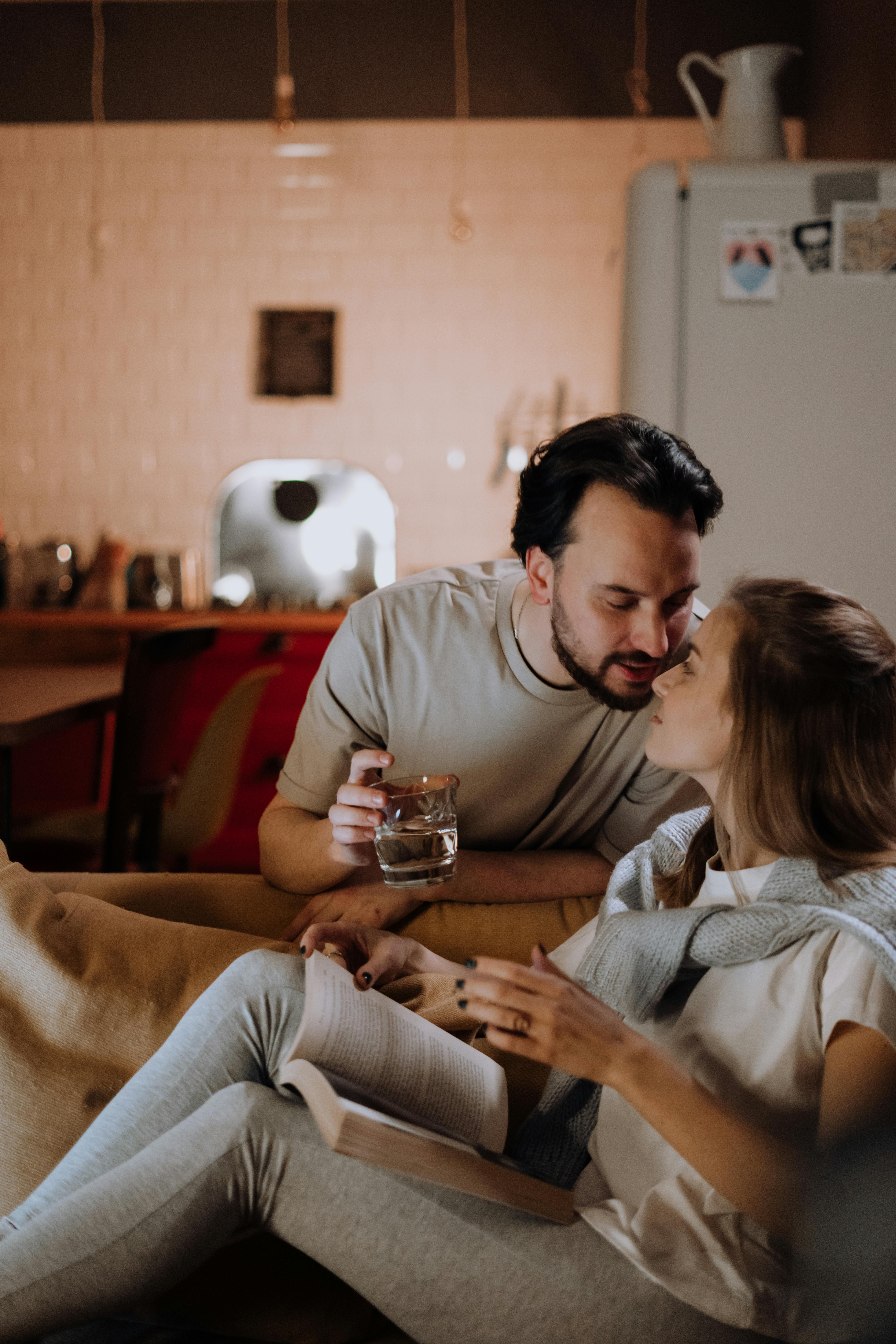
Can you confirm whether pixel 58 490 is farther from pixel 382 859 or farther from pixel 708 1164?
pixel 708 1164

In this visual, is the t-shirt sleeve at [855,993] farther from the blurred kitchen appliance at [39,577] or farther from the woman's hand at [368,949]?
the blurred kitchen appliance at [39,577]

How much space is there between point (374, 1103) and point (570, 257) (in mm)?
3781

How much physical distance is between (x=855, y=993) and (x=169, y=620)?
10.00 ft

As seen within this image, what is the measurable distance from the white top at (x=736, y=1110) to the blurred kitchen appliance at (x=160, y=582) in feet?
10.2

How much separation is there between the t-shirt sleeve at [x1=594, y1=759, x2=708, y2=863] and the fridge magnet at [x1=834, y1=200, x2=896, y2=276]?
1.00m

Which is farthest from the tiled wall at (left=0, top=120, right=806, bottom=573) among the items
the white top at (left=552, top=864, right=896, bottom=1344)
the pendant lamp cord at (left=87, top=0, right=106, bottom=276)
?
the white top at (left=552, top=864, right=896, bottom=1344)

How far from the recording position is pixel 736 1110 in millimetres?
1044

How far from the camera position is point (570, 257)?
13.8 ft

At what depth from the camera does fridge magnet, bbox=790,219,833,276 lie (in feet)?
6.51

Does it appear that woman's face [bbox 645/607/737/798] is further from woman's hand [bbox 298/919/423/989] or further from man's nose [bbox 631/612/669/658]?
woman's hand [bbox 298/919/423/989]

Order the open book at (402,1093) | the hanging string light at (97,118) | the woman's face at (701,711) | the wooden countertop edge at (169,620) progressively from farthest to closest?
the hanging string light at (97,118) → the wooden countertop edge at (169,620) → the woman's face at (701,711) → the open book at (402,1093)

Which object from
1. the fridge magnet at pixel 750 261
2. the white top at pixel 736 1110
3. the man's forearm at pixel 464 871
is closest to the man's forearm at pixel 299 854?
the man's forearm at pixel 464 871

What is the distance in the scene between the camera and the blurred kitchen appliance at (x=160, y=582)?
4.04 meters

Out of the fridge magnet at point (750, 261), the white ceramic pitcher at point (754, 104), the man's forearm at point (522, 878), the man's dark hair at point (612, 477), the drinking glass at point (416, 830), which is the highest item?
the white ceramic pitcher at point (754, 104)
